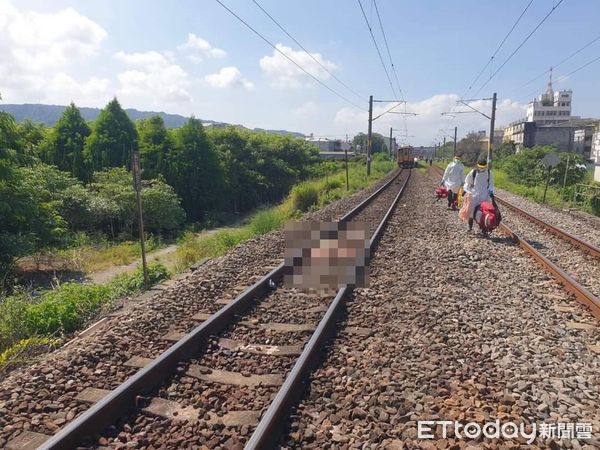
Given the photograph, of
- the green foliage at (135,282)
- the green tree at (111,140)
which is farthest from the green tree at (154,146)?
the green foliage at (135,282)

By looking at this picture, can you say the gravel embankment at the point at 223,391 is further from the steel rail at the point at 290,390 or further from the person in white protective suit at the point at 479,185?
the person in white protective suit at the point at 479,185

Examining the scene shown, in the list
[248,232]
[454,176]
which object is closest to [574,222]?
[454,176]

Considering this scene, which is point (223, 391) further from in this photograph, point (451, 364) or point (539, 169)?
point (539, 169)

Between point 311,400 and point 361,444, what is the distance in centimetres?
66

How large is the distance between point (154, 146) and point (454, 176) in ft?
71.8

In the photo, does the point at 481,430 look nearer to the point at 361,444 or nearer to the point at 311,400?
the point at 361,444

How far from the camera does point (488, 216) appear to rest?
33.4ft

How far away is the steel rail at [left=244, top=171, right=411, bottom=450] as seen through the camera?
3098mm

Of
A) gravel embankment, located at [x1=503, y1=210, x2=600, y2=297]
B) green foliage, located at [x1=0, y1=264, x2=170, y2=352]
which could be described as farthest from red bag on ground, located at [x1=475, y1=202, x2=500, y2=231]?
green foliage, located at [x1=0, y1=264, x2=170, y2=352]

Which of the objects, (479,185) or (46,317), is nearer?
(46,317)

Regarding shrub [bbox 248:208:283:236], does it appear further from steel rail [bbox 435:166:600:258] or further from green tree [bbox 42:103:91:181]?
green tree [bbox 42:103:91:181]

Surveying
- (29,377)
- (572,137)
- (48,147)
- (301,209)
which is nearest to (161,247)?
(301,209)

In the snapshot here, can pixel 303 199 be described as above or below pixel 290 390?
below

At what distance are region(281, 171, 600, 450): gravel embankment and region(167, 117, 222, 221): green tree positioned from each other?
2489 cm
